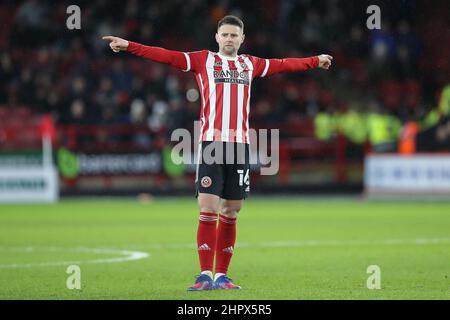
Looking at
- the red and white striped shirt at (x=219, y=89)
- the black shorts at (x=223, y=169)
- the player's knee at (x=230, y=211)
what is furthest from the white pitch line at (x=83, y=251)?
the red and white striped shirt at (x=219, y=89)

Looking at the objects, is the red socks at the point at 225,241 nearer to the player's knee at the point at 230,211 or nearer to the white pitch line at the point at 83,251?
the player's knee at the point at 230,211

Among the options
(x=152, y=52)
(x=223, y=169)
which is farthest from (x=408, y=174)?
(x=152, y=52)

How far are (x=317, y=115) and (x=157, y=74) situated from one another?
12.7 ft

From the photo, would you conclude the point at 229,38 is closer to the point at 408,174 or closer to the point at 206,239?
the point at 206,239

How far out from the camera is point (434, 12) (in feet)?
80.9

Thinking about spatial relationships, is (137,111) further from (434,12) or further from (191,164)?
(434,12)

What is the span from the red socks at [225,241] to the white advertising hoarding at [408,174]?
12626mm

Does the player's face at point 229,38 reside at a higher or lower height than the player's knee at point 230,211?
higher

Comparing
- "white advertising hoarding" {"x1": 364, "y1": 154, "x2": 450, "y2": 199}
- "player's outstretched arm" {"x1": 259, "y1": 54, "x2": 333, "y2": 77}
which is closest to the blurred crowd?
"white advertising hoarding" {"x1": 364, "y1": 154, "x2": 450, "y2": 199}

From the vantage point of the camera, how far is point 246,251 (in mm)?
10953

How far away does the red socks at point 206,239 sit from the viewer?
7.61m

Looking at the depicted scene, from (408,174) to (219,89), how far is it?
13.1m

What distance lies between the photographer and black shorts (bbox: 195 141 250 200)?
24.9 ft

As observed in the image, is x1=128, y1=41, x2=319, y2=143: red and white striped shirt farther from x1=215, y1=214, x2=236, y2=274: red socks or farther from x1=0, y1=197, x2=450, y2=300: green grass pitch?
x1=0, y1=197, x2=450, y2=300: green grass pitch
